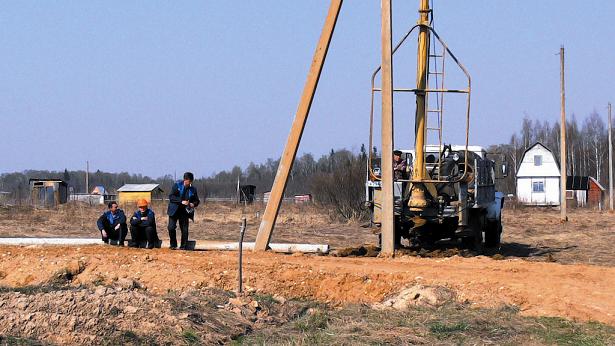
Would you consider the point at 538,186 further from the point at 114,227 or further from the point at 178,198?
the point at 178,198

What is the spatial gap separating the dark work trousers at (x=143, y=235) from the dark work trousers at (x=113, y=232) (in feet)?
0.76

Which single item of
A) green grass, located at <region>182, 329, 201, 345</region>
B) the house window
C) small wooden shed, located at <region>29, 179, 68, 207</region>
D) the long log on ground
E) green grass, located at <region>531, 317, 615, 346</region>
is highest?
the house window

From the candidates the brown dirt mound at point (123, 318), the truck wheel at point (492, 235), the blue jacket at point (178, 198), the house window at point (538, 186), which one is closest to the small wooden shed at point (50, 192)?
the house window at point (538, 186)

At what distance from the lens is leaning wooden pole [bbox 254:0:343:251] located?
17.8 meters

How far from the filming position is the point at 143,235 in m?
18.8

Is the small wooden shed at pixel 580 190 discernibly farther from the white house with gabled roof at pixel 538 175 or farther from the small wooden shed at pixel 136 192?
the small wooden shed at pixel 136 192

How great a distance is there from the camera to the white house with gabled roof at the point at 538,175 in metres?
80.8

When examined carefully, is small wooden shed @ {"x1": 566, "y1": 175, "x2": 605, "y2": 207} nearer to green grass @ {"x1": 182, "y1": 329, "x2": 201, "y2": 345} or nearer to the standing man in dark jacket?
the standing man in dark jacket

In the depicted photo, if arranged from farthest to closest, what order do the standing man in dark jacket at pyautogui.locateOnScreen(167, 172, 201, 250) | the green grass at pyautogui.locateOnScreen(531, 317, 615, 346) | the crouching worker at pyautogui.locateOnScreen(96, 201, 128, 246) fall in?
the crouching worker at pyautogui.locateOnScreen(96, 201, 128, 246) → the standing man in dark jacket at pyautogui.locateOnScreen(167, 172, 201, 250) → the green grass at pyautogui.locateOnScreen(531, 317, 615, 346)

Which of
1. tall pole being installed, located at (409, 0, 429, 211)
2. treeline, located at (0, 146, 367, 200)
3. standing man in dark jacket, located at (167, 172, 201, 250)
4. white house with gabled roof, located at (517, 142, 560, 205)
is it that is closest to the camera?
standing man in dark jacket, located at (167, 172, 201, 250)

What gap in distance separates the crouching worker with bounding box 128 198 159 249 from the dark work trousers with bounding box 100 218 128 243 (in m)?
0.27

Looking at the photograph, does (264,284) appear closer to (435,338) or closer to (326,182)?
(435,338)

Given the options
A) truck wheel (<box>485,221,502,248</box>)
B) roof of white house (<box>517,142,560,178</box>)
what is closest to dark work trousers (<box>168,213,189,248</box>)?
truck wheel (<box>485,221,502,248</box>)

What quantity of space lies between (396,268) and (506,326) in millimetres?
4415
